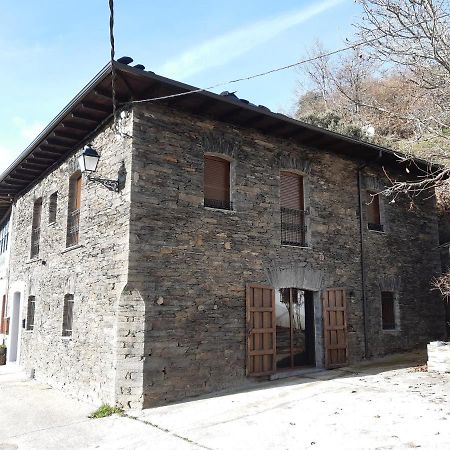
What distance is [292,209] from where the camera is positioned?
379 inches

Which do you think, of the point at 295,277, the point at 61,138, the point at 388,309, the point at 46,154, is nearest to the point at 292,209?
the point at 295,277

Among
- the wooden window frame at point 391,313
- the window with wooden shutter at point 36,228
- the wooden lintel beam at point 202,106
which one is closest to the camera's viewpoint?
the wooden lintel beam at point 202,106

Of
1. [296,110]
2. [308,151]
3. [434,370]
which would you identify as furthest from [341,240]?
[296,110]

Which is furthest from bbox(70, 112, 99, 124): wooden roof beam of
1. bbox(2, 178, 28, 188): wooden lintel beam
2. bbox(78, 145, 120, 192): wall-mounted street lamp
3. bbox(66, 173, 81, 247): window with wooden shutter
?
bbox(2, 178, 28, 188): wooden lintel beam

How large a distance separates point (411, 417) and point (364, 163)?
680 centimetres

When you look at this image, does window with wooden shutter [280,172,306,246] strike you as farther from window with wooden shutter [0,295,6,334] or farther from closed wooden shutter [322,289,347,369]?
window with wooden shutter [0,295,6,334]

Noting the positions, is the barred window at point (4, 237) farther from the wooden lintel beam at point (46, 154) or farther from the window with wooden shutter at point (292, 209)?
the window with wooden shutter at point (292, 209)

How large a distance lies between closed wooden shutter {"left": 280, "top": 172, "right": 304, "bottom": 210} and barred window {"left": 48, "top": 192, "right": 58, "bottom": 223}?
5.64 meters

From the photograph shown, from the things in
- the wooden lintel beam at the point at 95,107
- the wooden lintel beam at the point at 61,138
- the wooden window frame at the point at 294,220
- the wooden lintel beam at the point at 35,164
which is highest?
the wooden lintel beam at the point at 95,107

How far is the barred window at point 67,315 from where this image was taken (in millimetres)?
9398

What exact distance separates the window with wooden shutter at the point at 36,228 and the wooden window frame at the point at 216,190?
5.91m

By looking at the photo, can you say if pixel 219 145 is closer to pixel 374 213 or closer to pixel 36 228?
pixel 374 213

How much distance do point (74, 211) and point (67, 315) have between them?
226cm

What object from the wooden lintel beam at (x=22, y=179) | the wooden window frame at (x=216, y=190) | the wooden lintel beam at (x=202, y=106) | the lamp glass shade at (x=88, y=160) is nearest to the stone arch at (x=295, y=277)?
the wooden window frame at (x=216, y=190)
